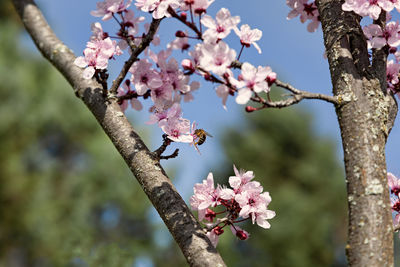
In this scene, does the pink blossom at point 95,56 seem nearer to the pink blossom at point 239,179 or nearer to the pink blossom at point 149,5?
the pink blossom at point 149,5

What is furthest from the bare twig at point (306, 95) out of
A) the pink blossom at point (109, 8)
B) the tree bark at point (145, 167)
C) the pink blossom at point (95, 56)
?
the pink blossom at point (109, 8)

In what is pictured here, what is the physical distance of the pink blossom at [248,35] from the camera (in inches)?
74.9

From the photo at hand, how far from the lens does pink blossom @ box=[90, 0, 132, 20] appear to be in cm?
234

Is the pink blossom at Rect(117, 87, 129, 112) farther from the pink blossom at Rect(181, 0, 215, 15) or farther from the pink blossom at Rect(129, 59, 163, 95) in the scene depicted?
the pink blossom at Rect(181, 0, 215, 15)

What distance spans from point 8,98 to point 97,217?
24.9 ft

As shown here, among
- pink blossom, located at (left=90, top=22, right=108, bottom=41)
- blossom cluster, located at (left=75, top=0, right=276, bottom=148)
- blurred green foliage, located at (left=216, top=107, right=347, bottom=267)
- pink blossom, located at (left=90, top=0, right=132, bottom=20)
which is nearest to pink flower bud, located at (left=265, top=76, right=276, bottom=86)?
blossom cluster, located at (left=75, top=0, right=276, bottom=148)

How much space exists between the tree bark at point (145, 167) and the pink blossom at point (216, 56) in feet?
2.05

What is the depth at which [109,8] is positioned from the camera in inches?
91.5

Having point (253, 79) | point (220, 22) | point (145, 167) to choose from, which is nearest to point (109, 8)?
point (220, 22)

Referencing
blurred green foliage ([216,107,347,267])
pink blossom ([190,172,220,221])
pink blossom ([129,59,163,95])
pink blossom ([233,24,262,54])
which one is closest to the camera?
pink blossom ([233,24,262,54])

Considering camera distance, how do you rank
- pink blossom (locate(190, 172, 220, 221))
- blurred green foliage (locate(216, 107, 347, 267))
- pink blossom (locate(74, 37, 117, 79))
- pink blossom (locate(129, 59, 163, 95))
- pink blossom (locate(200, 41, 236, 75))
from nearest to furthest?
pink blossom (locate(200, 41, 236, 75)) < pink blossom (locate(190, 172, 220, 221)) < pink blossom (locate(74, 37, 117, 79)) < pink blossom (locate(129, 59, 163, 95)) < blurred green foliage (locate(216, 107, 347, 267))

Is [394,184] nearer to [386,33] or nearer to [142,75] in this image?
[386,33]

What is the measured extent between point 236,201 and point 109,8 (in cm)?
125

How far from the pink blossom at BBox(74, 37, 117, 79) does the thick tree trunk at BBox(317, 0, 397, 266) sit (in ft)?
3.61
